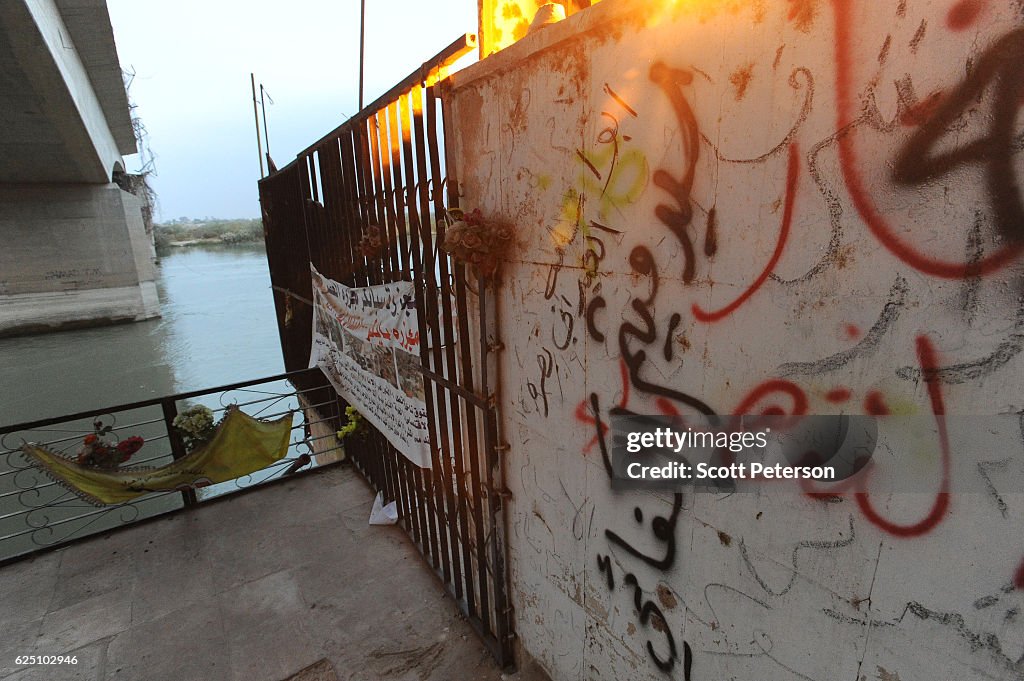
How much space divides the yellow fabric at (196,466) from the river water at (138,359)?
866 centimetres

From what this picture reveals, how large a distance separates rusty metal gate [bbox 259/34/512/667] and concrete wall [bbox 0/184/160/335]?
20.5 metres

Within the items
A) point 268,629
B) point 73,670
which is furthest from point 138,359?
point 268,629

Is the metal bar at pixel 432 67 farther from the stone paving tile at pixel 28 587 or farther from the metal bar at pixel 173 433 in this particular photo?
the stone paving tile at pixel 28 587

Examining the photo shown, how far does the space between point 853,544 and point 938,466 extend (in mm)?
333

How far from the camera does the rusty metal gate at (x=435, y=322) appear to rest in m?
2.88

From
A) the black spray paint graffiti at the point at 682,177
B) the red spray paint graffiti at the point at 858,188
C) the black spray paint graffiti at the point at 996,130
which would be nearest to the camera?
the black spray paint graffiti at the point at 996,130

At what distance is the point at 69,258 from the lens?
61.3 feet

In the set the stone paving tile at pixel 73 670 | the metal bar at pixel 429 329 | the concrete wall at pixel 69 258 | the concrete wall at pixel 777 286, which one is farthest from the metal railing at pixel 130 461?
the concrete wall at pixel 69 258

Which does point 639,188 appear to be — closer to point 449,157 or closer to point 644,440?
point 644,440

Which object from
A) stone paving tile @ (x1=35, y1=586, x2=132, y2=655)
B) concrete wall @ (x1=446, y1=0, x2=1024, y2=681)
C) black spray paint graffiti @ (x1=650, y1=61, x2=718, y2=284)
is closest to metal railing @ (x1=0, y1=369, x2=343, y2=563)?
stone paving tile @ (x1=35, y1=586, x2=132, y2=655)

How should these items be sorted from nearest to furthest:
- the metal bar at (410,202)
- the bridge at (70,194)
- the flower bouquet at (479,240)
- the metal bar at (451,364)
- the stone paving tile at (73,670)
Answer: the flower bouquet at (479,240) < the metal bar at (451,364) < the metal bar at (410,202) < the stone paving tile at (73,670) < the bridge at (70,194)

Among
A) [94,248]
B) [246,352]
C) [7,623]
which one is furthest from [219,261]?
[7,623]

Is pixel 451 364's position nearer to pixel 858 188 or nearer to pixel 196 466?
pixel 858 188

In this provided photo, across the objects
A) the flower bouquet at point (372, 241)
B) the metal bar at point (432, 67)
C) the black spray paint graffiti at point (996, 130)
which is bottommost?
the flower bouquet at point (372, 241)
